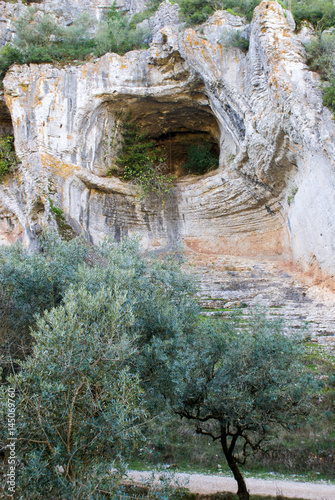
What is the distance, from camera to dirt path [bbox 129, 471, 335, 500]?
21.0 ft

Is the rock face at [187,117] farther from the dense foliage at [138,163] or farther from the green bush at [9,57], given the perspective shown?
the green bush at [9,57]

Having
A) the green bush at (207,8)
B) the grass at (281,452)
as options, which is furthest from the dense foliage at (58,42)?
the grass at (281,452)

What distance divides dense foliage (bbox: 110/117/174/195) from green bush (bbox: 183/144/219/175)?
1.88 meters

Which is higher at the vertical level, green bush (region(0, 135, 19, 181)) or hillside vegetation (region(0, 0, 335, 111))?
hillside vegetation (region(0, 0, 335, 111))

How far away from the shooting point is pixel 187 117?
22859 mm

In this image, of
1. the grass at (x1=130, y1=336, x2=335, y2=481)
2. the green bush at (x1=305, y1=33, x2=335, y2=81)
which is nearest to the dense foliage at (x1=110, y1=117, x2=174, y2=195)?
the green bush at (x1=305, y1=33, x2=335, y2=81)

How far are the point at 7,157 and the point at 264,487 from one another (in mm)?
19888

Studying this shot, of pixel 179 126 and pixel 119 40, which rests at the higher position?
pixel 119 40

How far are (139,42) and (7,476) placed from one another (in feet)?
77.8

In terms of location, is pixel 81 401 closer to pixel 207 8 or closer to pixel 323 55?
pixel 323 55

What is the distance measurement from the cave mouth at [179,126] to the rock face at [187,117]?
0.41ft

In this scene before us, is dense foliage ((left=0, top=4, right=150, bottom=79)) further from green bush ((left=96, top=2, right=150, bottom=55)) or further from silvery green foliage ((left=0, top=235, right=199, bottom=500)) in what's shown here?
silvery green foliage ((left=0, top=235, right=199, bottom=500))

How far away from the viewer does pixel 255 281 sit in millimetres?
15781

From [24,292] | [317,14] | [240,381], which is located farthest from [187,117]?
[240,381]
